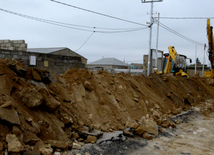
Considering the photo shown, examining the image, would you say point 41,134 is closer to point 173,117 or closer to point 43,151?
point 43,151

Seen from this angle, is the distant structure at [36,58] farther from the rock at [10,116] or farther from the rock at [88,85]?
the rock at [10,116]

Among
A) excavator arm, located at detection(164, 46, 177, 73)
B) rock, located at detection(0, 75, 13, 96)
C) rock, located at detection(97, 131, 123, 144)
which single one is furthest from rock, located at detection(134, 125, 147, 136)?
excavator arm, located at detection(164, 46, 177, 73)

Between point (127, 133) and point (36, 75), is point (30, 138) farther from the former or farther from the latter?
point (127, 133)

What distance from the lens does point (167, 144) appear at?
229 inches

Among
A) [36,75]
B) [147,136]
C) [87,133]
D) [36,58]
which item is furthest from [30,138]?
[36,58]

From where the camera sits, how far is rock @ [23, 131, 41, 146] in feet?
12.6

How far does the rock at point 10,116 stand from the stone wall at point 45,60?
6.81 meters

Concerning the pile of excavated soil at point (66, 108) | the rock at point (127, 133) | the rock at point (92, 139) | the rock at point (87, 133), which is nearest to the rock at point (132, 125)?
the pile of excavated soil at point (66, 108)

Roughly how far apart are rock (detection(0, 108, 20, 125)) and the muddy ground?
1.31m

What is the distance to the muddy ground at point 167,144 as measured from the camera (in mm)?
4844

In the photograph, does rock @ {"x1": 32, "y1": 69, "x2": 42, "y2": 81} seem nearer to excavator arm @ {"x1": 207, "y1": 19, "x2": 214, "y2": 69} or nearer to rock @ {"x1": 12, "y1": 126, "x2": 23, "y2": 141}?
rock @ {"x1": 12, "y1": 126, "x2": 23, "y2": 141}

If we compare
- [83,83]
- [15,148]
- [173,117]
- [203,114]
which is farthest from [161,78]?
[15,148]

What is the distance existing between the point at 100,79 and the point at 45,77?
2586mm

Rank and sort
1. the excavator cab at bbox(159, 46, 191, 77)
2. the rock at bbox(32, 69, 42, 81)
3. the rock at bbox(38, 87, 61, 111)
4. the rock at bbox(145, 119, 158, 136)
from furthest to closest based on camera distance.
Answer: the excavator cab at bbox(159, 46, 191, 77) → the rock at bbox(145, 119, 158, 136) → the rock at bbox(32, 69, 42, 81) → the rock at bbox(38, 87, 61, 111)
